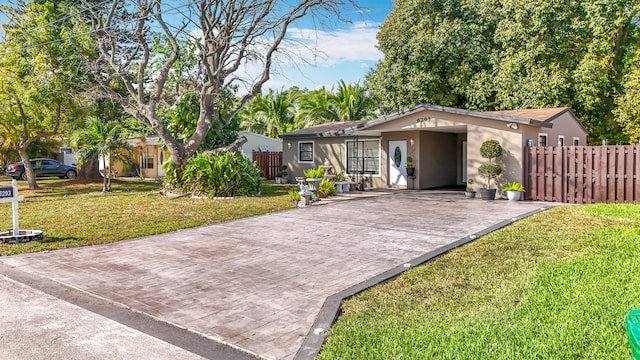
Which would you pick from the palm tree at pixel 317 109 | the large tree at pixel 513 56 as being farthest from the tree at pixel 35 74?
the large tree at pixel 513 56

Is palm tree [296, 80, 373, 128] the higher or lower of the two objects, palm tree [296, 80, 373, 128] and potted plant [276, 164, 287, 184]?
the higher

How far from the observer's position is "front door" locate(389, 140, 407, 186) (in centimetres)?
1808

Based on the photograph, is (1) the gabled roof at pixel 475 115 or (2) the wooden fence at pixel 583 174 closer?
(2) the wooden fence at pixel 583 174

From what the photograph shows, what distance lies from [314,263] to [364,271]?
0.84m

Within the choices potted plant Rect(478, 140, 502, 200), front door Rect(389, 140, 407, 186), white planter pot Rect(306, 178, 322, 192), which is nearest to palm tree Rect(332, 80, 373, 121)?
front door Rect(389, 140, 407, 186)

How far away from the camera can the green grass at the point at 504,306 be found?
3422 mm

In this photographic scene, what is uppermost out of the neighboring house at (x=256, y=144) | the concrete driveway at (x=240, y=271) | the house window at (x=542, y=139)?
the neighboring house at (x=256, y=144)

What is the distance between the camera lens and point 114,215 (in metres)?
11.2

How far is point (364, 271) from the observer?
587cm

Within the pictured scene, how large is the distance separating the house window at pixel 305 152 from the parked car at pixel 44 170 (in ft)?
51.5

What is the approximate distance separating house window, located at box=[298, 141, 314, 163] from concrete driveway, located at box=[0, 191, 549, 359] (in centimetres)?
1070

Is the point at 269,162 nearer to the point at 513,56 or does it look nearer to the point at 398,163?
the point at 398,163

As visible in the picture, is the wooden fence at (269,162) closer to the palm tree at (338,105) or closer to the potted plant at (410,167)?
the palm tree at (338,105)

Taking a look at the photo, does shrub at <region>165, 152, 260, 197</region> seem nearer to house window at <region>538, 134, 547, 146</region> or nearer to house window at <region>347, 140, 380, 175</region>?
house window at <region>347, 140, 380, 175</region>
